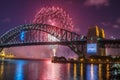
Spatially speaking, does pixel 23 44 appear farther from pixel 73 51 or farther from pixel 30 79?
pixel 30 79

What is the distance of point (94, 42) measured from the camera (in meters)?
128

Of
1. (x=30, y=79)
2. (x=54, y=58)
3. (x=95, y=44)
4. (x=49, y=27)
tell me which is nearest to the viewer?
(x=30, y=79)

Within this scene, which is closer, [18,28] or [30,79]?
[30,79]

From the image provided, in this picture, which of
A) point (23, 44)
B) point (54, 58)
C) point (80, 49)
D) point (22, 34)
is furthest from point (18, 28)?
point (80, 49)

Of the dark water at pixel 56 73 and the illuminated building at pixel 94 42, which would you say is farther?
the illuminated building at pixel 94 42

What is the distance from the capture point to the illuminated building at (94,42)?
127062 mm

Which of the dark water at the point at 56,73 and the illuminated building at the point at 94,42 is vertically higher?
the illuminated building at the point at 94,42

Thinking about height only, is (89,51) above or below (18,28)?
below

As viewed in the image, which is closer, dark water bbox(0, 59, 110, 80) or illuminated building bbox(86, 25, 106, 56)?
dark water bbox(0, 59, 110, 80)

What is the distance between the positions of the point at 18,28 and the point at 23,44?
1909cm

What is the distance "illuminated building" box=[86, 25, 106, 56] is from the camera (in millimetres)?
127062

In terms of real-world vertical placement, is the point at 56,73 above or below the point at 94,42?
below

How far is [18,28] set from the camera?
531 ft

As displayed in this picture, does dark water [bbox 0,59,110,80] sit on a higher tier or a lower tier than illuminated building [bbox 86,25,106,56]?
lower
